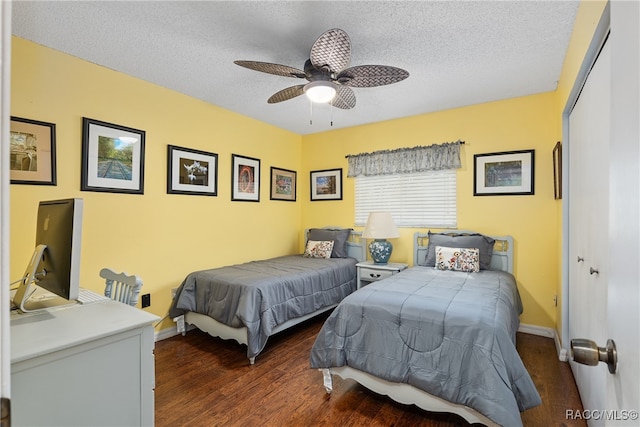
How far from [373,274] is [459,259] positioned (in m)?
0.98

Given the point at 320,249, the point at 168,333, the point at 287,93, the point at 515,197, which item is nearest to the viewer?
the point at 287,93

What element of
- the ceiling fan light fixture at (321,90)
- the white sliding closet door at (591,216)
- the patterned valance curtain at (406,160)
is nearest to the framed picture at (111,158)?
the ceiling fan light fixture at (321,90)

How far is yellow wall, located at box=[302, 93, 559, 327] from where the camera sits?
10.1ft

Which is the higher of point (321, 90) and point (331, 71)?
point (331, 71)

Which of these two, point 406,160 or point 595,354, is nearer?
point 595,354

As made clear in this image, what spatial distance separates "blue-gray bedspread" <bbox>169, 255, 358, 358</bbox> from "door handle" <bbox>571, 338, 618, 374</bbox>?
2.27 m

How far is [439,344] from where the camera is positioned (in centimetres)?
174

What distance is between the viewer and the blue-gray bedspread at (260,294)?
2.61m

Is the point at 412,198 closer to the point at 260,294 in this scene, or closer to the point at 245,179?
the point at 245,179

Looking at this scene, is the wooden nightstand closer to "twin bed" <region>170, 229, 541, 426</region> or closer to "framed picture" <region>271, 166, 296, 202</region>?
"twin bed" <region>170, 229, 541, 426</region>

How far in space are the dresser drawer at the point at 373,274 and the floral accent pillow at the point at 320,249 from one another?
21.8 inches

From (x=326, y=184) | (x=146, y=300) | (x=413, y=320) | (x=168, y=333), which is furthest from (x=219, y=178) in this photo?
(x=413, y=320)

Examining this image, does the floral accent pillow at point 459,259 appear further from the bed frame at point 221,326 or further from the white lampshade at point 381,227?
the bed frame at point 221,326

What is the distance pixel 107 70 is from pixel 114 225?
1347 millimetres
